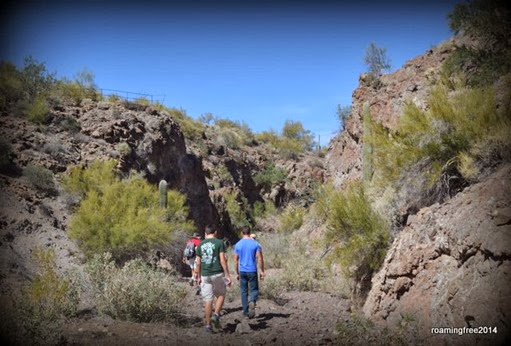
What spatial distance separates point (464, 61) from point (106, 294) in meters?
12.2

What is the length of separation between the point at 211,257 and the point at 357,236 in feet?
12.2

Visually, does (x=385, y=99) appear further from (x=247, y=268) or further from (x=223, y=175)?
(x=223, y=175)

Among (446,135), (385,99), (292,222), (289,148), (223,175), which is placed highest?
(289,148)

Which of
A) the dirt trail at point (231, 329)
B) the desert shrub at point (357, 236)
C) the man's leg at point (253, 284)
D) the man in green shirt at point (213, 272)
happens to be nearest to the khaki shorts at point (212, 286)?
the man in green shirt at point (213, 272)

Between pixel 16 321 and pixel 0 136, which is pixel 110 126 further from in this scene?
pixel 16 321

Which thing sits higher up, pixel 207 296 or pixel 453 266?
pixel 453 266

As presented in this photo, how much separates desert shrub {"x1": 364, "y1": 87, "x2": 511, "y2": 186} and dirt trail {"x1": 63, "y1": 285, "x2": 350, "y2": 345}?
346 cm

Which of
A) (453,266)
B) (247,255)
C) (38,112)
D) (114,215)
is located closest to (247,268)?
(247,255)

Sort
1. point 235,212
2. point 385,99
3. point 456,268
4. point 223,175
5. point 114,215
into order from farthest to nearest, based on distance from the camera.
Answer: point 223,175
point 235,212
point 385,99
point 114,215
point 456,268

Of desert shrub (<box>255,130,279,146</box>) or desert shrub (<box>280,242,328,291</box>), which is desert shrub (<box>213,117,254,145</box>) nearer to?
desert shrub (<box>255,130,279,146</box>)

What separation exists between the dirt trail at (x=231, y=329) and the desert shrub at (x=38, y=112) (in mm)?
14924

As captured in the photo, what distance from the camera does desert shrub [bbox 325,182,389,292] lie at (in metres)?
9.15

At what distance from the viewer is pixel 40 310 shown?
627cm

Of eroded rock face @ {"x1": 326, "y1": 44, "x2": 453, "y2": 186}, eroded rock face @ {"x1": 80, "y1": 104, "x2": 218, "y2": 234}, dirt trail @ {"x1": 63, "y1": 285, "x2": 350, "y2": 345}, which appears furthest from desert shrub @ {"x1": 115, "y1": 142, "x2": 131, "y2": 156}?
dirt trail @ {"x1": 63, "y1": 285, "x2": 350, "y2": 345}
